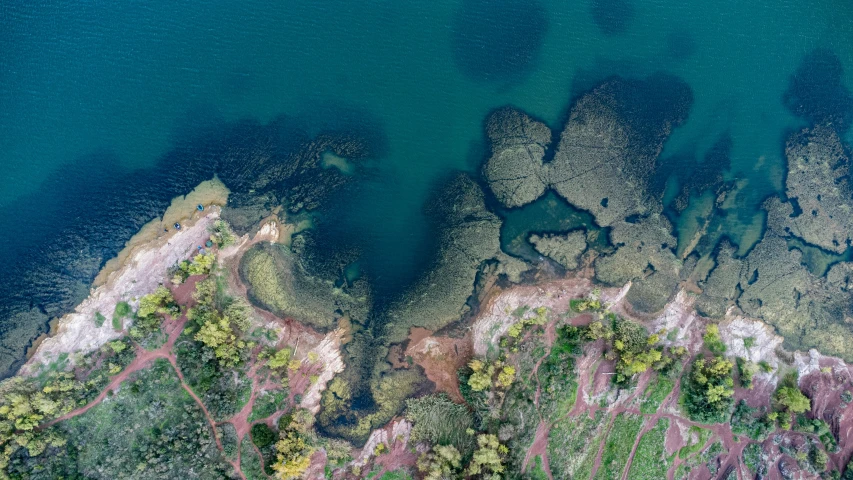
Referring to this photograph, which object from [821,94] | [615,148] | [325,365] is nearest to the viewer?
[325,365]

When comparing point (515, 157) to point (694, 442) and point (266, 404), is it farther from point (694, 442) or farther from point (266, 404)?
point (266, 404)

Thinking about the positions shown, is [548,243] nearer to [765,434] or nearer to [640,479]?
[640,479]

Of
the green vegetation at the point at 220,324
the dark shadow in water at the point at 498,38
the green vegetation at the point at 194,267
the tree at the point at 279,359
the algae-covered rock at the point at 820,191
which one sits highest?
the dark shadow in water at the point at 498,38

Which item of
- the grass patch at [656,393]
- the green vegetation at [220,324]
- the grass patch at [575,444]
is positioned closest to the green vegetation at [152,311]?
the green vegetation at [220,324]

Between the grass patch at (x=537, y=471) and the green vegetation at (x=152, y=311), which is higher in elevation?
the green vegetation at (x=152, y=311)

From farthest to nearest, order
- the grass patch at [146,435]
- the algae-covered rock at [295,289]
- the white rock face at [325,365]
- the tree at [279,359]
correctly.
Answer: the algae-covered rock at [295,289] < the white rock face at [325,365] < the tree at [279,359] < the grass patch at [146,435]

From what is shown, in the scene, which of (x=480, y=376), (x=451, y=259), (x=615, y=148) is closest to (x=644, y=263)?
(x=615, y=148)

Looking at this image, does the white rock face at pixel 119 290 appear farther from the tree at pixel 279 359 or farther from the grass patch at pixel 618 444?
the grass patch at pixel 618 444
